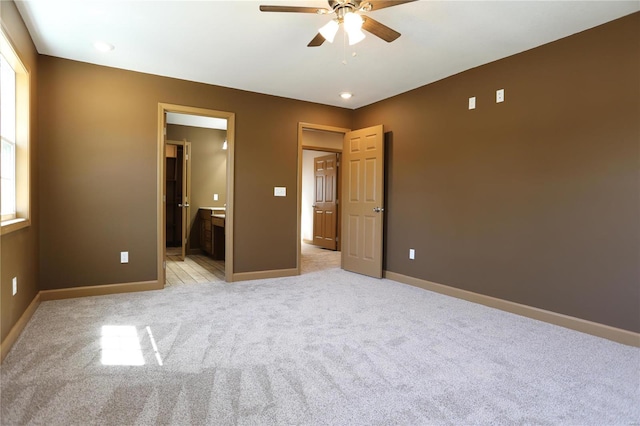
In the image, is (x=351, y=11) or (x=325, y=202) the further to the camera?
(x=325, y=202)

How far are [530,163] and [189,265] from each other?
15.9 feet

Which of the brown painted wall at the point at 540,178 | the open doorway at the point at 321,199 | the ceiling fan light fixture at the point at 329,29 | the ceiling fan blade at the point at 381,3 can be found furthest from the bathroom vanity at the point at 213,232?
the ceiling fan blade at the point at 381,3

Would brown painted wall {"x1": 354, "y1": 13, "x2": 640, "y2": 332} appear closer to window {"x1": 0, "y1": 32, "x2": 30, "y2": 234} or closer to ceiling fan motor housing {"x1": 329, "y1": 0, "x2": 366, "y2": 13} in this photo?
ceiling fan motor housing {"x1": 329, "y1": 0, "x2": 366, "y2": 13}

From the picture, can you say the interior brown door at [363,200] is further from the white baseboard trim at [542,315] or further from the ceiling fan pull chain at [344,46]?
the ceiling fan pull chain at [344,46]

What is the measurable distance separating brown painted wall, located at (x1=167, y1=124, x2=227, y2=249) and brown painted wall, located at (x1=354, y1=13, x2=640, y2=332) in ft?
13.5

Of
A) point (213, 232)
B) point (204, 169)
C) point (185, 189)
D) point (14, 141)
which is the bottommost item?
point (213, 232)

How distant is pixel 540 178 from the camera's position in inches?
124

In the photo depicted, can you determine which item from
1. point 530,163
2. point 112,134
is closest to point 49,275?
point 112,134

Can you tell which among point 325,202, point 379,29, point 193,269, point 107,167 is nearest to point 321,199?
point 325,202

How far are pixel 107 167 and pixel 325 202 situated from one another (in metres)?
4.70

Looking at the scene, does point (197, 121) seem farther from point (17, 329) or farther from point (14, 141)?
point (17, 329)

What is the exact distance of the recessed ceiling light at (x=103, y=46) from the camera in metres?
3.15

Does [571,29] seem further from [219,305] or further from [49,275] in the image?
[49,275]

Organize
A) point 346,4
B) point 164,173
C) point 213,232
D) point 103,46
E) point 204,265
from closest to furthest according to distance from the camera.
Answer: point 346,4
point 103,46
point 164,173
point 204,265
point 213,232
